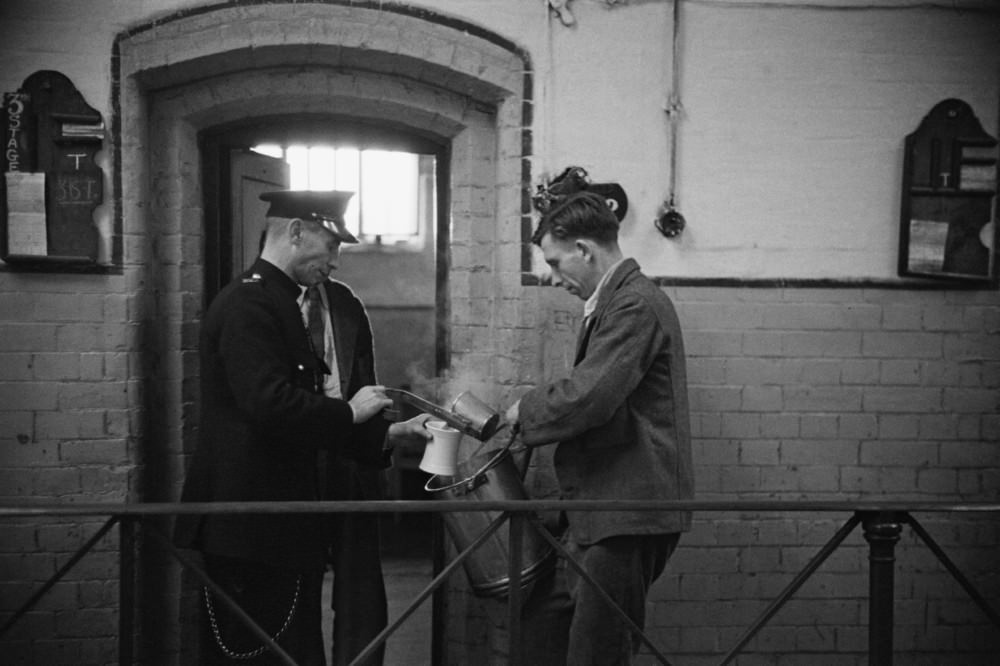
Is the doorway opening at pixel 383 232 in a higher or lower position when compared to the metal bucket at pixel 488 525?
higher

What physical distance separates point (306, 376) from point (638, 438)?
1.27 meters

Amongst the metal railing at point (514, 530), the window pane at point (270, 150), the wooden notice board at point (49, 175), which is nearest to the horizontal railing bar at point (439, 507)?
the metal railing at point (514, 530)

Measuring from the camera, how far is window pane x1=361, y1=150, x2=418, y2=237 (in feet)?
27.2

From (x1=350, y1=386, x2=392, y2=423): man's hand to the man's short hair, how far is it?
2.97 ft

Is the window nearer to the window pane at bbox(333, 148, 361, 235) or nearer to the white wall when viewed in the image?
the window pane at bbox(333, 148, 361, 235)

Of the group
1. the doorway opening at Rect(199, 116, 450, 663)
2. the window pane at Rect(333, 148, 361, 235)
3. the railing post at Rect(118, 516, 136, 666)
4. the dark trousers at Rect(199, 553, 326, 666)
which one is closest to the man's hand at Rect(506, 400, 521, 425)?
the dark trousers at Rect(199, 553, 326, 666)

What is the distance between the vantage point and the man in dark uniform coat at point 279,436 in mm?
3135

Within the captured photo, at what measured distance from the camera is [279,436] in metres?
3.21

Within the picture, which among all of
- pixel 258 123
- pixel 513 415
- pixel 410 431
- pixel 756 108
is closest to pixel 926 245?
pixel 756 108

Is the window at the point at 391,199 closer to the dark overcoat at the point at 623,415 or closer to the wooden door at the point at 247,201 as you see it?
the wooden door at the point at 247,201

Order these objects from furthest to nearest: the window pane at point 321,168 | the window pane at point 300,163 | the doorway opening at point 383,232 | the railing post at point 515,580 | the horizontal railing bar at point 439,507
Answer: the window pane at point 321,168 < the window pane at point 300,163 < the doorway opening at point 383,232 < the railing post at point 515,580 < the horizontal railing bar at point 439,507

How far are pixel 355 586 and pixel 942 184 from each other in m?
3.11

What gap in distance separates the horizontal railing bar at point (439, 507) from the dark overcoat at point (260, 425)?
488 millimetres

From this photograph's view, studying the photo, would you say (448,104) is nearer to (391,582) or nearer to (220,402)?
(220,402)
